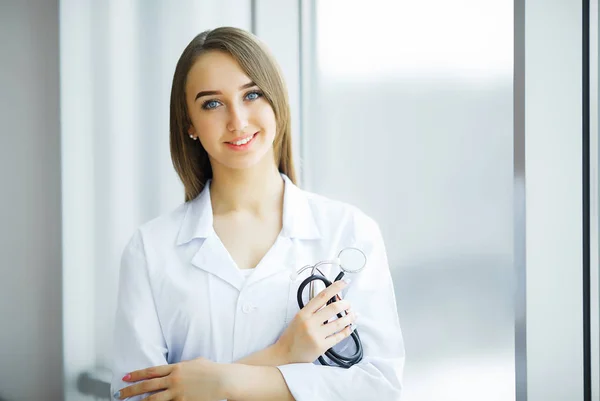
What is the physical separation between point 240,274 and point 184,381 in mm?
184

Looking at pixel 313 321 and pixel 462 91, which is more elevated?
pixel 462 91

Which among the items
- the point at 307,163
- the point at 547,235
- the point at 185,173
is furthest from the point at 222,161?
the point at 547,235

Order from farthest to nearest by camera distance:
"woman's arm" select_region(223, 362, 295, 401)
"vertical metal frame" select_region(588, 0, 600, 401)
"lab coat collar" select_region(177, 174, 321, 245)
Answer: "vertical metal frame" select_region(588, 0, 600, 401)
"lab coat collar" select_region(177, 174, 321, 245)
"woman's arm" select_region(223, 362, 295, 401)

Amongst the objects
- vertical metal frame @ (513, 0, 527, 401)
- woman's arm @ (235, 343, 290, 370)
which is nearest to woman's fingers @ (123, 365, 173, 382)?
woman's arm @ (235, 343, 290, 370)

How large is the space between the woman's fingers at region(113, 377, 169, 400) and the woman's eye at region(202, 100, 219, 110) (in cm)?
43

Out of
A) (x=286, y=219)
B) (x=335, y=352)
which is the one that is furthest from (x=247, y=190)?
(x=335, y=352)

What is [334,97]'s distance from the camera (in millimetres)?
1173

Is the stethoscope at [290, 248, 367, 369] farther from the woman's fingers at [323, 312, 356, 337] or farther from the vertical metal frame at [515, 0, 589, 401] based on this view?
the vertical metal frame at [515, 0, 589, 401]

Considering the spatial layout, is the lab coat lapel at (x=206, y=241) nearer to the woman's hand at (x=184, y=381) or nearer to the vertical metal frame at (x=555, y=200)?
the woman's hand at (x=184, y=381)

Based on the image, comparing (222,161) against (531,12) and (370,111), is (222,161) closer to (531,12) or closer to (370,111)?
(370,111)

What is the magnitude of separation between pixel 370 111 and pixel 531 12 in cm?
35

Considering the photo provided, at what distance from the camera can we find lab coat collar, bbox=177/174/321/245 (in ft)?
3.25

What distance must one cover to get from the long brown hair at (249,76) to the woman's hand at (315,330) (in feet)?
0.83

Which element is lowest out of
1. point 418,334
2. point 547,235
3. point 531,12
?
point 418,334
